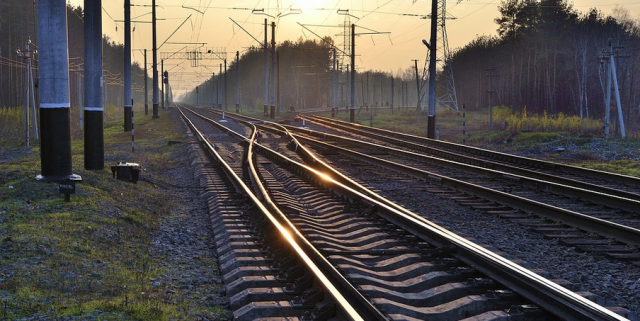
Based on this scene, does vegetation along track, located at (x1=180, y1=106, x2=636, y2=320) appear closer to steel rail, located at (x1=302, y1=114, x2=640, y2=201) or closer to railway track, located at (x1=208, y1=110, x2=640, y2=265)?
railway track, located at (x1=208, y1=110, x2=640, y2=265)

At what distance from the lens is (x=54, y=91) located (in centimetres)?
1253

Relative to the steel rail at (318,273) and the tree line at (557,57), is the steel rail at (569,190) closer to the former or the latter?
the steel rail at (318,273)

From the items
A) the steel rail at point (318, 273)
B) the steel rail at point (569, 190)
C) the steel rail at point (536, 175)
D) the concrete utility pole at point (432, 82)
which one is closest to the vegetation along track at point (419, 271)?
the steel rail at point (318, 273)

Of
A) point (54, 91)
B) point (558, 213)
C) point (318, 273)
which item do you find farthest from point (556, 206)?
point (54, 91)

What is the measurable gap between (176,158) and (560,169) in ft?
39.3

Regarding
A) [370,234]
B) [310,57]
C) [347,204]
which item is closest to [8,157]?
[347,204]

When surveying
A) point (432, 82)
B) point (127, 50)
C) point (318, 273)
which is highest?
point (127, 50)

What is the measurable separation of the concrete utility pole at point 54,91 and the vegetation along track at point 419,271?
14.7 ft

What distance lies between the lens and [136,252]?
27.2 feet

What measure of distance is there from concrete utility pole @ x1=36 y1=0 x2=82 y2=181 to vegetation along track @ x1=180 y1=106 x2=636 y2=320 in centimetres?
447

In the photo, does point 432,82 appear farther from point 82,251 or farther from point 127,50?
point 82,251

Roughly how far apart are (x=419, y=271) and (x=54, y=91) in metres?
8.68

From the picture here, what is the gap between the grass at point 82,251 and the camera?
5742 millimetres

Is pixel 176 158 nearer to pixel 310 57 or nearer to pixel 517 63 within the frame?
pixel 517 63
